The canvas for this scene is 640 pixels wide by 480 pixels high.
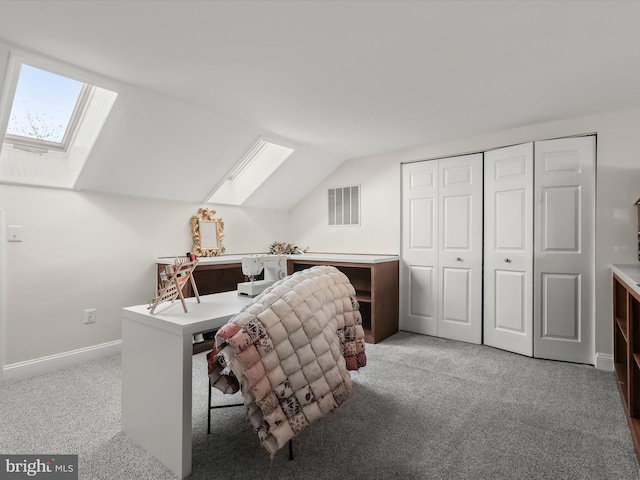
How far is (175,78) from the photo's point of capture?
94.8 inches

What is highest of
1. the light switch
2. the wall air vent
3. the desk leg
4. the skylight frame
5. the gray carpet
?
the skylight frame

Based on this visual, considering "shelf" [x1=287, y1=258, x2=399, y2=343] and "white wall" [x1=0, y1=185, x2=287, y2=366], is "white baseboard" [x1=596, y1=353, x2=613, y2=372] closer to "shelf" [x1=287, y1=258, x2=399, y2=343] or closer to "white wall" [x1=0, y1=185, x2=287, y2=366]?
"shelf" [x1=287, y1=258, x2=399, y2=343]

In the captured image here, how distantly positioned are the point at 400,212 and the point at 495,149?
1.22m

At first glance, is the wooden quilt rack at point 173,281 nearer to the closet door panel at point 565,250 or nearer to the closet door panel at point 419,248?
the closet door panel at point 419,248

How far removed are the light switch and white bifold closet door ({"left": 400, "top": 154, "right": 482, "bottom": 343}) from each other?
3.75 metres

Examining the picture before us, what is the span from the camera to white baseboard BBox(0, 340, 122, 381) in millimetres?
2711

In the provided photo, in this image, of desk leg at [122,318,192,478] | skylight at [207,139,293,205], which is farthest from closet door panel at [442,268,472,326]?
desk leg at [122,318,192,478]

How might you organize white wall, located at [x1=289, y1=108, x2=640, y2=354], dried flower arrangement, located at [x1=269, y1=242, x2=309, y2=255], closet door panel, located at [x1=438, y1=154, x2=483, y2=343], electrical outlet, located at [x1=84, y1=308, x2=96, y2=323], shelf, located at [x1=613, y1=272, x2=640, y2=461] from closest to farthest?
shelf, located at [x1=613, y1=272, x2=640, y2=461] < white wall, located at [x1=289, y1=108, x2=640, y2=354] < electrical outlet, located at [x1=84, y1=308, x2=96, y2=323] < closet door panel, located at [x1=438, y1=154, x2=483, y2=343] < dried flower arrangement, located at [x1=269, y1=242, x2=309, y2=255]

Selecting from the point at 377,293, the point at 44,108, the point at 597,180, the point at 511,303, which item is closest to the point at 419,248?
the point at 377,293

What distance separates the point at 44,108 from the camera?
9.09 ft

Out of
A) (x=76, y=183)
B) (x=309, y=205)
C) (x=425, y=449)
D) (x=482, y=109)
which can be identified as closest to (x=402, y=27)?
(x=482, y=109)

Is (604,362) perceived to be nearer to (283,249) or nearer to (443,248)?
(443,248)

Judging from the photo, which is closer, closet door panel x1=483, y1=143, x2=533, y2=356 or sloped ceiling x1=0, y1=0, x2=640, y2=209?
sloped ceiling x1=0, y1=0, x2=640, y2=209

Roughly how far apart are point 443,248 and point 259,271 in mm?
2358
